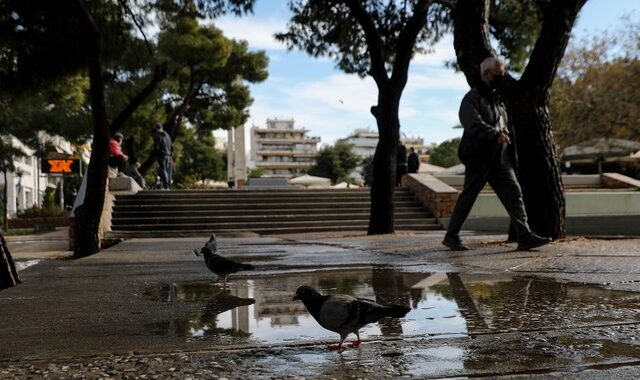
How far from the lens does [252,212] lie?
699 inches

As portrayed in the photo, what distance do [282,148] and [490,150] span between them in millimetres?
174596

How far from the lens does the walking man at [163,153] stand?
67.4 ft

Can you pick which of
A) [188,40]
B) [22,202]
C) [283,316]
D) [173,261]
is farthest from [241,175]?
[283,316]

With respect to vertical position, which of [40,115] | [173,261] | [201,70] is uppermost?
[201,70]

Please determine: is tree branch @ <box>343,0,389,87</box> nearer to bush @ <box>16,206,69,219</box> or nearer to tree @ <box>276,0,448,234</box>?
tree @ <box>276,0,448,234</box>

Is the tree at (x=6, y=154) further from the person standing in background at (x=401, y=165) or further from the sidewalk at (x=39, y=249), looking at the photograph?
the person standing in background at (x=401, y=165)

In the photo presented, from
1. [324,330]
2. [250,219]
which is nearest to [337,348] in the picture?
[324,330]

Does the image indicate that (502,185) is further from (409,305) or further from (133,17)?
(133,17)

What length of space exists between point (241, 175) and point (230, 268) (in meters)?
47.0

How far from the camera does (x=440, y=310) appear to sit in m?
3.16

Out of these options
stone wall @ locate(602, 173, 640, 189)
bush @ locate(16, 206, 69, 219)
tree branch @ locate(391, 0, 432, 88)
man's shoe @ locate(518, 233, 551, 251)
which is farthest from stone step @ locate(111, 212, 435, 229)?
bush @ locate(16, 206, 69, 219)

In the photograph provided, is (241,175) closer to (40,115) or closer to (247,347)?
(40,115)

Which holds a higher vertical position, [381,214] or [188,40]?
[188,40]

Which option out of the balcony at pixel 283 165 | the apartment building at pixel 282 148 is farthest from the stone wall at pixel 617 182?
the apartment building at pixel 282 148
